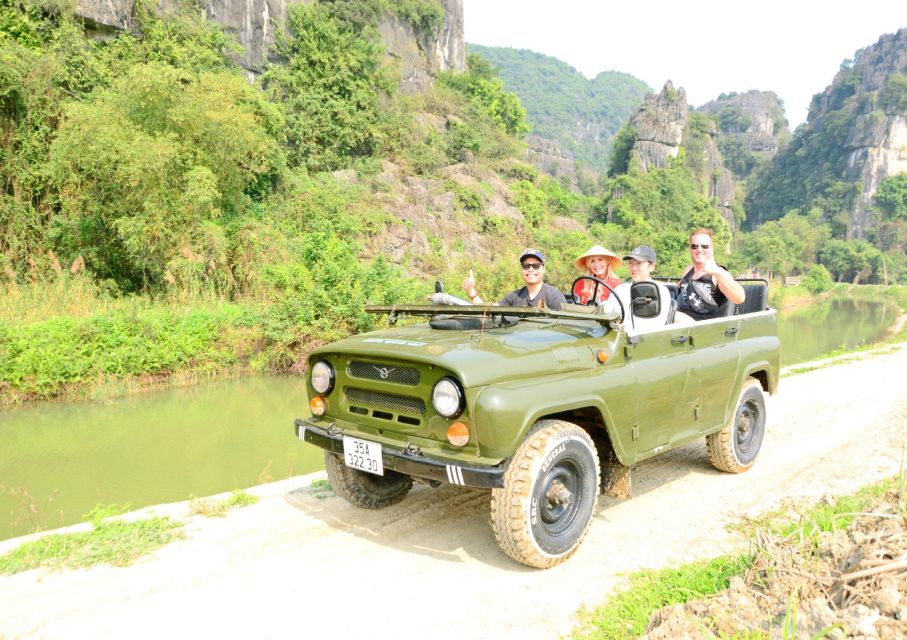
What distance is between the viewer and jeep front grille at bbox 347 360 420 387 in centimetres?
404

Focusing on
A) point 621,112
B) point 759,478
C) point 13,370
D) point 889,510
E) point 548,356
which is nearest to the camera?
point 889,510

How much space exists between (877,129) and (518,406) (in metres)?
109

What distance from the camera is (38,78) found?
19.0m

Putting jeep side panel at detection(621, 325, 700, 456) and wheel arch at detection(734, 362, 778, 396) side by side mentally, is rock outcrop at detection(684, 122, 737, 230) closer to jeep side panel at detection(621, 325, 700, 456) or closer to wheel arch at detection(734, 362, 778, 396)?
wheel arch at detection(734, 362, 778, 396)

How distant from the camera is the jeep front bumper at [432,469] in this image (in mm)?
3654

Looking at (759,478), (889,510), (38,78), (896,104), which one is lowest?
(759,478)

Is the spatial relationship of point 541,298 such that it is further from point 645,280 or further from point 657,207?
point 657,207

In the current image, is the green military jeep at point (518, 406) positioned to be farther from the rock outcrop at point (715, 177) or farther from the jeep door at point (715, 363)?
the rock outcrop at point (715, 177)

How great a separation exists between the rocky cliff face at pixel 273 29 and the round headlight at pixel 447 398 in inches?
1012

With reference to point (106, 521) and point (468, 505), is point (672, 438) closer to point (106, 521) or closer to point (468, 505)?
point (468, 505)

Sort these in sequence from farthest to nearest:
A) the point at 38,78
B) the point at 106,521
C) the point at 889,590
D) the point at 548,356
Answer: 1. the point at 38,78
2. the point at 106,521
3. the point at 548,356
4. the point at 889,590

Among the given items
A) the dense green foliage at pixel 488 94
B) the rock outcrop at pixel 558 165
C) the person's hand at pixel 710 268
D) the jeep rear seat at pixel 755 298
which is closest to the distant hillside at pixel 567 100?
the rock outcrop at pixel 558 165

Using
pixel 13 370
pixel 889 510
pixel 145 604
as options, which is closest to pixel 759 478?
pixel 889 510

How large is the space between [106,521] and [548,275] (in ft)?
82.4
